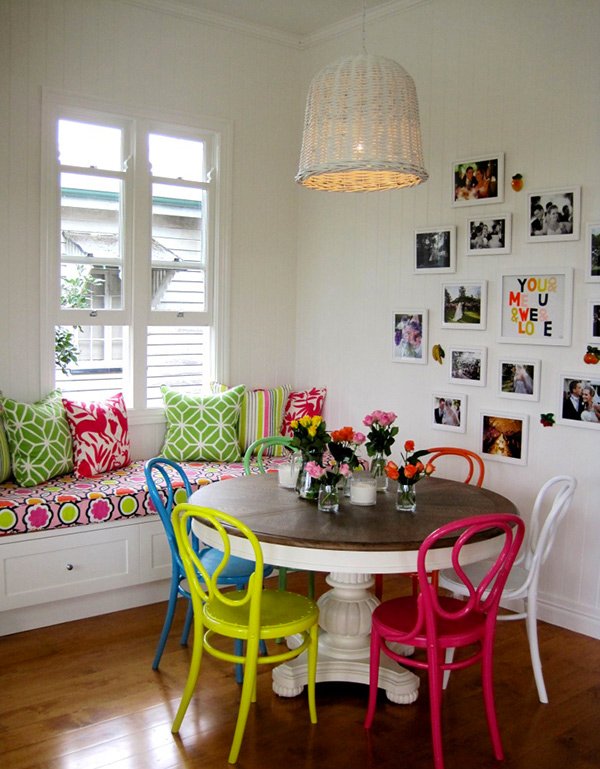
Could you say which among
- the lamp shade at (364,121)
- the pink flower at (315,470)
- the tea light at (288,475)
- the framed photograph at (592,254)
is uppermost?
the lamp shade at (364,121)

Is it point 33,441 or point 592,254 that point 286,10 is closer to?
point 592,254

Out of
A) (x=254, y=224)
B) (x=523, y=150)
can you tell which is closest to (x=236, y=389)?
(x=254, y=224)

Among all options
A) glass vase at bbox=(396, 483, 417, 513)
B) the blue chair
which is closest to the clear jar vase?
glass vase at bbox=(396, 483, 417, 513)

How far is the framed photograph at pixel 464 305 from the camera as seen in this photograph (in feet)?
13.6

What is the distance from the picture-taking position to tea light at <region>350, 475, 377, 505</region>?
314cm

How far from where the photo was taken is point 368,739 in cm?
282

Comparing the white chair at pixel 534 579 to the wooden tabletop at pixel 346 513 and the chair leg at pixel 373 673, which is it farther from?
the chair leg at pixel 373 673

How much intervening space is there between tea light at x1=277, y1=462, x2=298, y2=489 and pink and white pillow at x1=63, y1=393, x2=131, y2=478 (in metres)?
1.22

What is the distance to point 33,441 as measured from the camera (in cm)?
398

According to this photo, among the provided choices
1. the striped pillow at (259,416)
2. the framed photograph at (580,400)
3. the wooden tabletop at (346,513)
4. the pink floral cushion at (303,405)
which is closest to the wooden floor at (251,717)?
the wooden tabletop at (346,513)

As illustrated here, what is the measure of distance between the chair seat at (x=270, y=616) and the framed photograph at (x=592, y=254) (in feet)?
6.14

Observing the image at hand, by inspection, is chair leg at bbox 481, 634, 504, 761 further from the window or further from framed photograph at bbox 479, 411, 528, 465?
the window

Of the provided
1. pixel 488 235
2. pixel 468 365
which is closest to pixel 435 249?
pixel 488 235

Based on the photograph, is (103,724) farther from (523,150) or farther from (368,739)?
(523,150)
